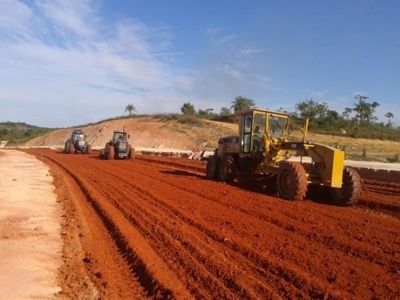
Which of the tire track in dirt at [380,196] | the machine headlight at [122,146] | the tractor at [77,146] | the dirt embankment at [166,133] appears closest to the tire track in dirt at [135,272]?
the tire track in dirt at [380,196]

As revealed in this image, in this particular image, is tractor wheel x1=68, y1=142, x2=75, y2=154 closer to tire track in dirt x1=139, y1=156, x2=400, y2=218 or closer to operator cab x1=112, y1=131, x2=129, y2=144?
operator cab x1=112, y1=131, x2=129, y2=144

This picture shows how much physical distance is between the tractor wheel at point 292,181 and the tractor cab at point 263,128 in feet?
6.90

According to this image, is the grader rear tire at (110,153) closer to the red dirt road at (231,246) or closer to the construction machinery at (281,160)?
the construction machinery at (281,160)

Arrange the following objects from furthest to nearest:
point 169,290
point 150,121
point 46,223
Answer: point 150,121, point 46,223, point 169,290

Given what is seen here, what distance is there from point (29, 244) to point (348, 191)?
830 centimetres

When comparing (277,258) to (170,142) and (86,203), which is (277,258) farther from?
(170,142)

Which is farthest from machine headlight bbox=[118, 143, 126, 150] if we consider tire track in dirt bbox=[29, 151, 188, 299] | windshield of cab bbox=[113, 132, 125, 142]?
tire track in dirt bbox=[29, 151, 188, 299]

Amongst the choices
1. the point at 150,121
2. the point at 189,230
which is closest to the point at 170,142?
the point at 150,121

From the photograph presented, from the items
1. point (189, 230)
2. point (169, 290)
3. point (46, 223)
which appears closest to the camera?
point (169, 290)

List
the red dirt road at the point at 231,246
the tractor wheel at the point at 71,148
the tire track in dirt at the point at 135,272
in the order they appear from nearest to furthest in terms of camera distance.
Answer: the tire track in dirt at the point at 135,272 → the red dirt road at the point at 231,246 → the tractor wheel at the point at 71,148

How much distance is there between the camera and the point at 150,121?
66.1 meters

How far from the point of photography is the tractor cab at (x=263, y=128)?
16.2 meters

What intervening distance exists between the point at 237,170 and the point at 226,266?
10762mm

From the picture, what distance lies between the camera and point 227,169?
1791 cm
